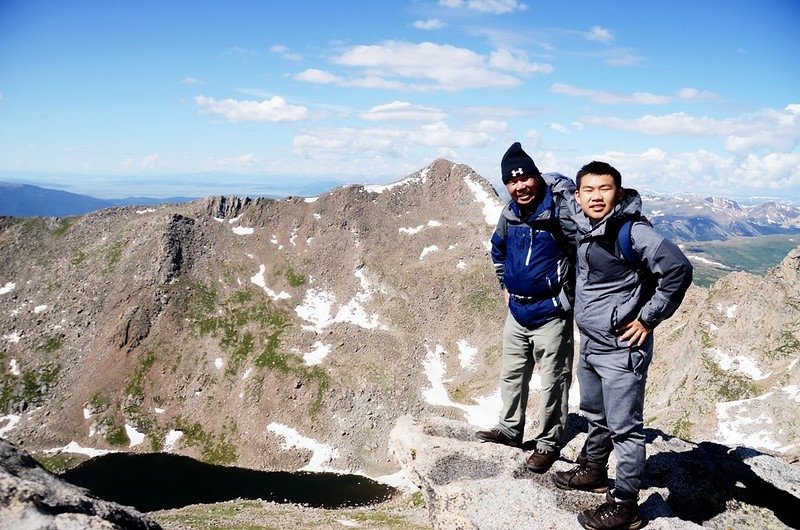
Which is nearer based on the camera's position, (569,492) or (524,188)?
(569,492)

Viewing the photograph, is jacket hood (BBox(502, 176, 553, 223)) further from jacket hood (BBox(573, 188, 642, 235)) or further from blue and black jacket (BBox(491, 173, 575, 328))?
jacket hood (BBox(573, 188, 642, 235))

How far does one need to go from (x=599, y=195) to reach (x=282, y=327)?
422ft

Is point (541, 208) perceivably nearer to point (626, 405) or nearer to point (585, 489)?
point (626, 405)

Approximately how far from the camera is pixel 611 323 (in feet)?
33.9

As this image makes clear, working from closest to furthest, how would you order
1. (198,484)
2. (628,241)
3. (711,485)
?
1. (628,241)
2. (711,485)
3. (198,484)

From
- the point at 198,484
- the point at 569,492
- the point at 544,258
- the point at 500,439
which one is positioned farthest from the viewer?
the point at 198,484

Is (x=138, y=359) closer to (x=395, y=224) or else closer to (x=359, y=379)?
(x=359, y=379)

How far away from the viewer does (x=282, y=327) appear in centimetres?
13200

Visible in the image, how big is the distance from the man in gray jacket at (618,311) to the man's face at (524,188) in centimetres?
155

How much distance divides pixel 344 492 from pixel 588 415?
9298cm

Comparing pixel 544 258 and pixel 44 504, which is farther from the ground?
pixel 544 258

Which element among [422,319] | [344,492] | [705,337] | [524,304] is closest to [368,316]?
[422,319]

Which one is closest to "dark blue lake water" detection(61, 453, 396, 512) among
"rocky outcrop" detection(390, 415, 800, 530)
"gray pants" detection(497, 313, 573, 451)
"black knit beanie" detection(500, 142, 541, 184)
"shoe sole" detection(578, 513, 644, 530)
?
"rocky outcrop" detection(390, 415, 800, 530)

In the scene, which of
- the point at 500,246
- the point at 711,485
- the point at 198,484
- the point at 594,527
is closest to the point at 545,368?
the point at 500,246
